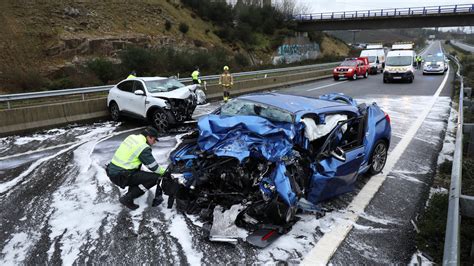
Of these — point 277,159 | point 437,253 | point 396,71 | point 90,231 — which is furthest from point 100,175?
point 396,71

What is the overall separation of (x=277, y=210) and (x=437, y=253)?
1.92 m

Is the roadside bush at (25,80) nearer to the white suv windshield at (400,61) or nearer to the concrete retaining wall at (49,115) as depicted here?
the concrete retaining wall at (49,115)

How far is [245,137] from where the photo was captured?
5.22 m

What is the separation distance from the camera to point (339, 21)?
5422cm

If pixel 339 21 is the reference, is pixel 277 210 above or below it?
below

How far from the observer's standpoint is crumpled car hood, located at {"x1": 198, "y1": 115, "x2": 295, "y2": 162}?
4.92 meters

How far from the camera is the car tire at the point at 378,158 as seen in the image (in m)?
6.60

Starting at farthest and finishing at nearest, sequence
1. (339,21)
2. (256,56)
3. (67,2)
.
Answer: (339,21) < (256,56) < (67,2)

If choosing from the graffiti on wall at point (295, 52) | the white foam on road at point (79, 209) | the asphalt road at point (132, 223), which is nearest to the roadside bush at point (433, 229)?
the asphalt road at point (132, 223)

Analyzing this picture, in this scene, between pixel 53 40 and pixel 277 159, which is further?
pixel 53 40

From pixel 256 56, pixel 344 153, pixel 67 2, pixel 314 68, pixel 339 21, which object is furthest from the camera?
pixel 339 21

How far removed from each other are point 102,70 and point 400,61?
1945 centimetres

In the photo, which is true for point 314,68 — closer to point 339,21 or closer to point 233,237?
point 339,21

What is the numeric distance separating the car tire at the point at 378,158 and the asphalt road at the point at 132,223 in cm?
26
